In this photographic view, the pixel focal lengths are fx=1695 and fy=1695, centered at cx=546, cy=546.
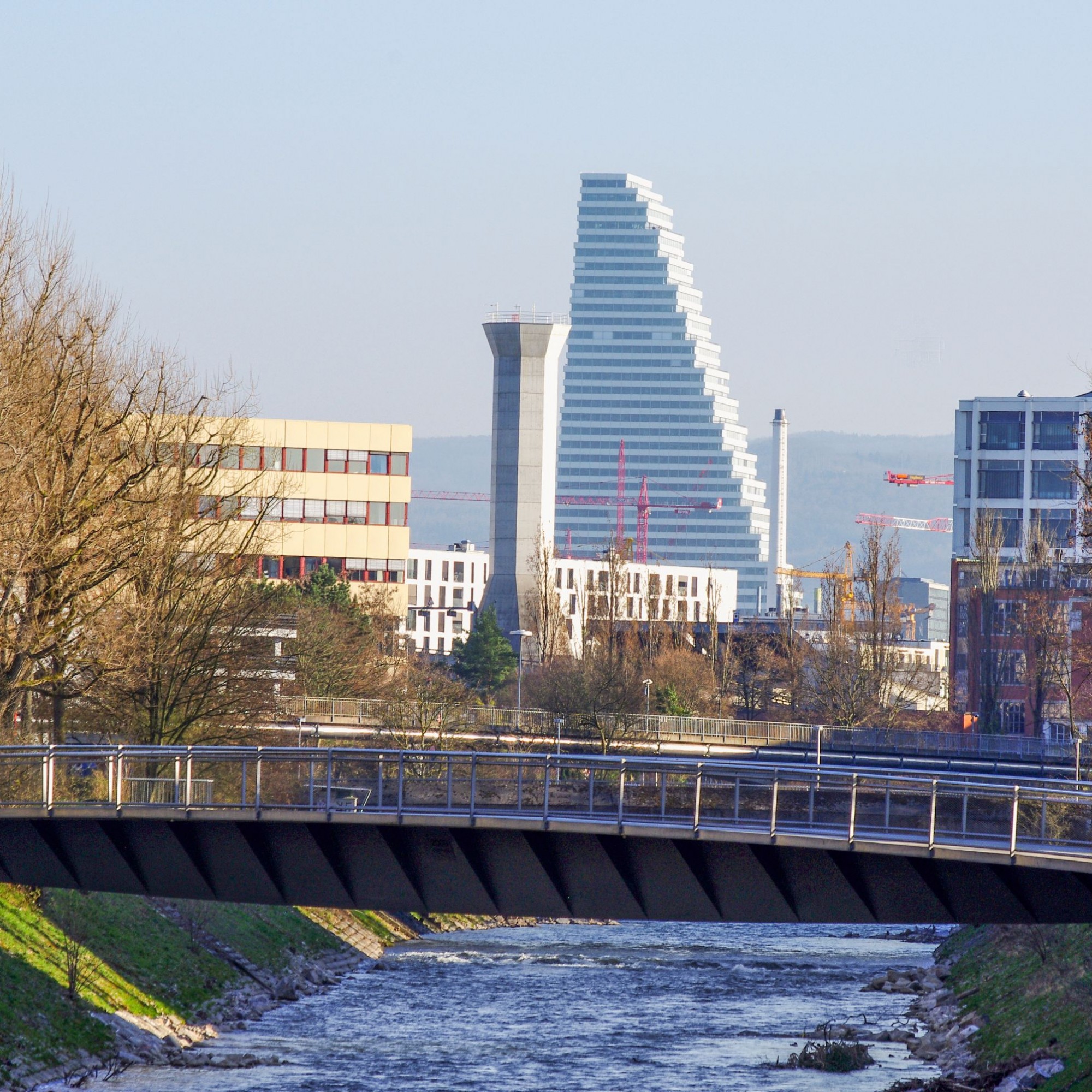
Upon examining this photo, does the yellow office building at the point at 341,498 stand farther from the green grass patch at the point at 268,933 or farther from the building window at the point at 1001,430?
the green grass patch at the point at 268,933

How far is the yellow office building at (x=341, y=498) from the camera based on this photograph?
109 metres

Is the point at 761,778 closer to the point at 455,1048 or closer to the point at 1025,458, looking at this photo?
the point at 455,1048

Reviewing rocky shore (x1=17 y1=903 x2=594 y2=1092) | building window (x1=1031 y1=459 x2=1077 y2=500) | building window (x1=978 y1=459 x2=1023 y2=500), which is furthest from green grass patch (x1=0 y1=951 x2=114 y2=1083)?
building window (x1=978 y1=459 x2=1023 y2=500)

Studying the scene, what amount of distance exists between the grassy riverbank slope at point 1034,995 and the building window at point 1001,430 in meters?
88.9

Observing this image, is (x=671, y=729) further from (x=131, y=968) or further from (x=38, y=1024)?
(x=38, y=1024)

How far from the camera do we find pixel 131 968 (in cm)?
4106

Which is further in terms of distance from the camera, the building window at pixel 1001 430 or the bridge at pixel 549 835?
the building window at pixel 1001 430

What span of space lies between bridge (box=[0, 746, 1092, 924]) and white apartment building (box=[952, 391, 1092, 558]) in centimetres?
10713

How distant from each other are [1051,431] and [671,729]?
6388 cm

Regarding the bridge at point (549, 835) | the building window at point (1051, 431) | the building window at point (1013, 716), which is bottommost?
the building window at point (1013, 716)

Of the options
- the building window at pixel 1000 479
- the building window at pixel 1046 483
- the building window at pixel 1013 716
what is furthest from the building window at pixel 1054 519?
the building window at pixel 1013 716

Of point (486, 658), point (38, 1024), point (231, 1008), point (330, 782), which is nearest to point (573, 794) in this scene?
point (330, 782)

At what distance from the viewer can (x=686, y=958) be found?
58000 mm

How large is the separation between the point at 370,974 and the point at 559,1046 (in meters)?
13.8
